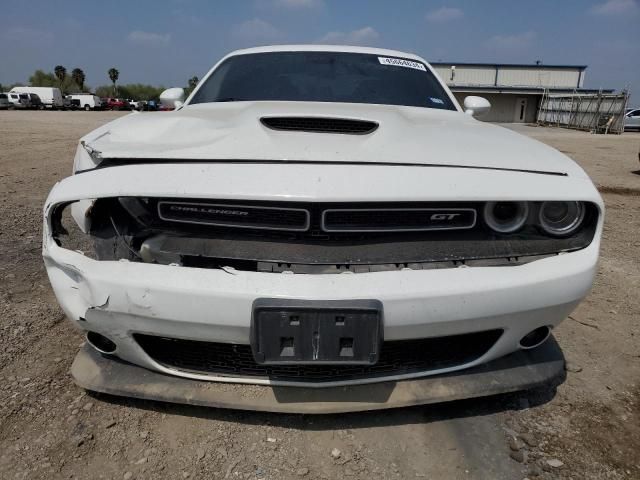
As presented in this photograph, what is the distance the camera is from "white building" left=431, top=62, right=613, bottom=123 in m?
38.8

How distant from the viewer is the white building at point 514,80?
38.8 metres

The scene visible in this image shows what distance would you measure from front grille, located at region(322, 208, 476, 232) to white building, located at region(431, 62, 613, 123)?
40.0m

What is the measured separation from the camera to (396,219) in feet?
5.39

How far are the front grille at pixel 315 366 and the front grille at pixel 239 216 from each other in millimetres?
427

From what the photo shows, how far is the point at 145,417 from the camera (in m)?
1.80

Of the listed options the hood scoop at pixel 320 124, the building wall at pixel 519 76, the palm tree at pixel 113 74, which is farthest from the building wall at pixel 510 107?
the palm tree at pixel 113 74

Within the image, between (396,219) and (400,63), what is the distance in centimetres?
Answer: 200

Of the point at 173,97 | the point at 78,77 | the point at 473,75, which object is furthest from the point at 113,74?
the point at 173,97

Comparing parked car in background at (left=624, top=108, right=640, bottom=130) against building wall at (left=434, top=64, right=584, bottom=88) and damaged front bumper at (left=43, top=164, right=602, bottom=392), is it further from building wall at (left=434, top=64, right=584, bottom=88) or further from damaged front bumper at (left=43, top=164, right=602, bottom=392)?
damaged front bumper at (left=43, top=164, right=602, bottom=392)

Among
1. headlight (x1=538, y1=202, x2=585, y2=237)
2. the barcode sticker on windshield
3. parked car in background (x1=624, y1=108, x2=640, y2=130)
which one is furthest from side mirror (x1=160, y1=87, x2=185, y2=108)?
parked car in background (x1=624, y1=108, x2=640, y2=130)

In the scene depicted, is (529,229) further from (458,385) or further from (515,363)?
(458,385)

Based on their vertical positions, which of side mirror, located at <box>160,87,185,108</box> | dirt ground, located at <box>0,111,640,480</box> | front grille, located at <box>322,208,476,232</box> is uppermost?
side mirror, located at <box>160,87,185,108</box>

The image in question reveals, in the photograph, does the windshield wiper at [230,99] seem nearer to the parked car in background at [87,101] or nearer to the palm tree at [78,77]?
the parked car in background at [87,101]

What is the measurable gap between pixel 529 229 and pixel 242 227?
1059 millimetres
